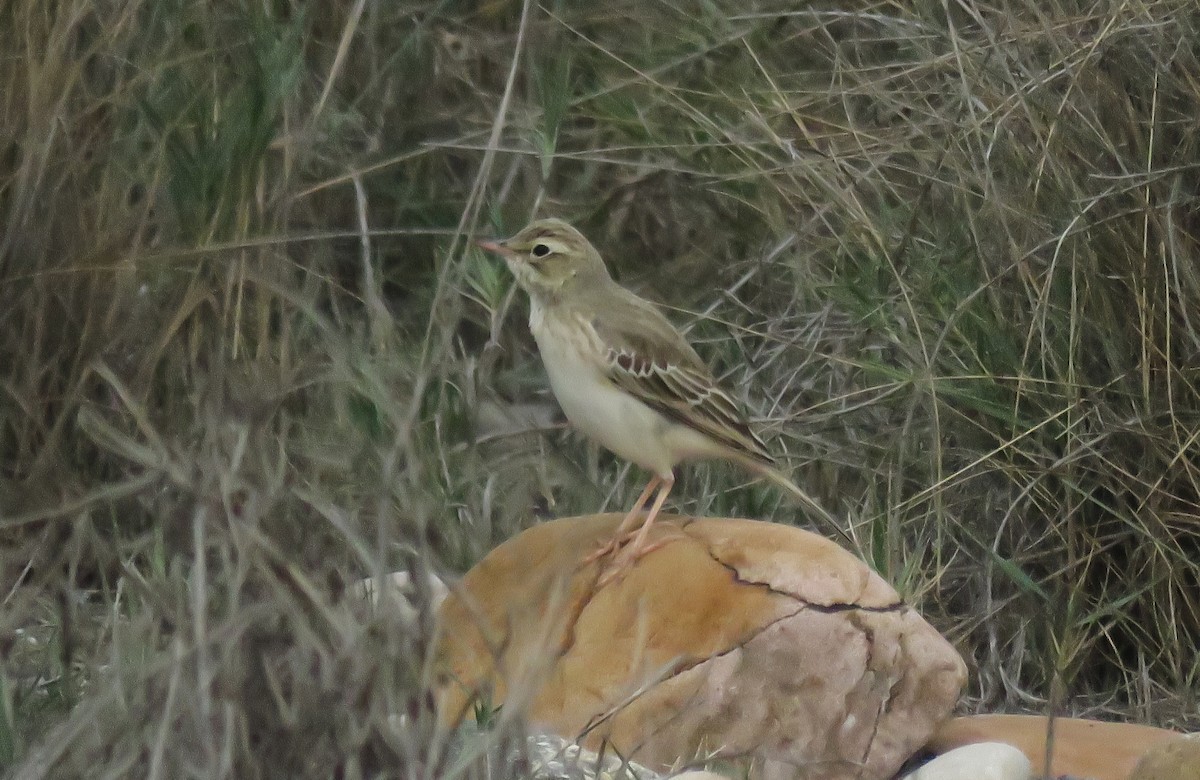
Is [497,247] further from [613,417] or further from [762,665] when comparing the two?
[762,665]

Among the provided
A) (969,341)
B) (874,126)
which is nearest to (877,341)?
(969,341)

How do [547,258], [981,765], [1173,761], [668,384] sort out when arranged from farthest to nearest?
[547,258] → [668,384] → [981,765] → [1173,761]

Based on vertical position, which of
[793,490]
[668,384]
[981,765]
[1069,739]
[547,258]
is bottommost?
[1069,739]

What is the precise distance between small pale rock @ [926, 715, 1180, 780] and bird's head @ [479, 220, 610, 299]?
5.05ft

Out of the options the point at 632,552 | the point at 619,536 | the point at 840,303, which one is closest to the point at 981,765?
the point at 632,552

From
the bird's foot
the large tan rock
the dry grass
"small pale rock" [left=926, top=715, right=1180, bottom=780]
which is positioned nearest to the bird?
the bird's foot

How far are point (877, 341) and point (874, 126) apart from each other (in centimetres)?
82

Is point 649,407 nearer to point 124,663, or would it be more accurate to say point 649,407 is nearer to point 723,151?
point 723,151

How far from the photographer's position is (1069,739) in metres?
4.30

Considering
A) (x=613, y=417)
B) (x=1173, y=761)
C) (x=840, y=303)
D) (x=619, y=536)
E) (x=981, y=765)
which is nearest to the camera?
(x=1173, y=761)

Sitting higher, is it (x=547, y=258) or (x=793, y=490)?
(x=547, y=258)

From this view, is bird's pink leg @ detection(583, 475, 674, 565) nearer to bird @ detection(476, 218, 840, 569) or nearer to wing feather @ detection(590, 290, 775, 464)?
bird @ detection(476, 218, 840, 569)

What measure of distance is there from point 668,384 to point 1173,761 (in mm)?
1702

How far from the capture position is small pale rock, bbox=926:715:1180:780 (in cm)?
414
